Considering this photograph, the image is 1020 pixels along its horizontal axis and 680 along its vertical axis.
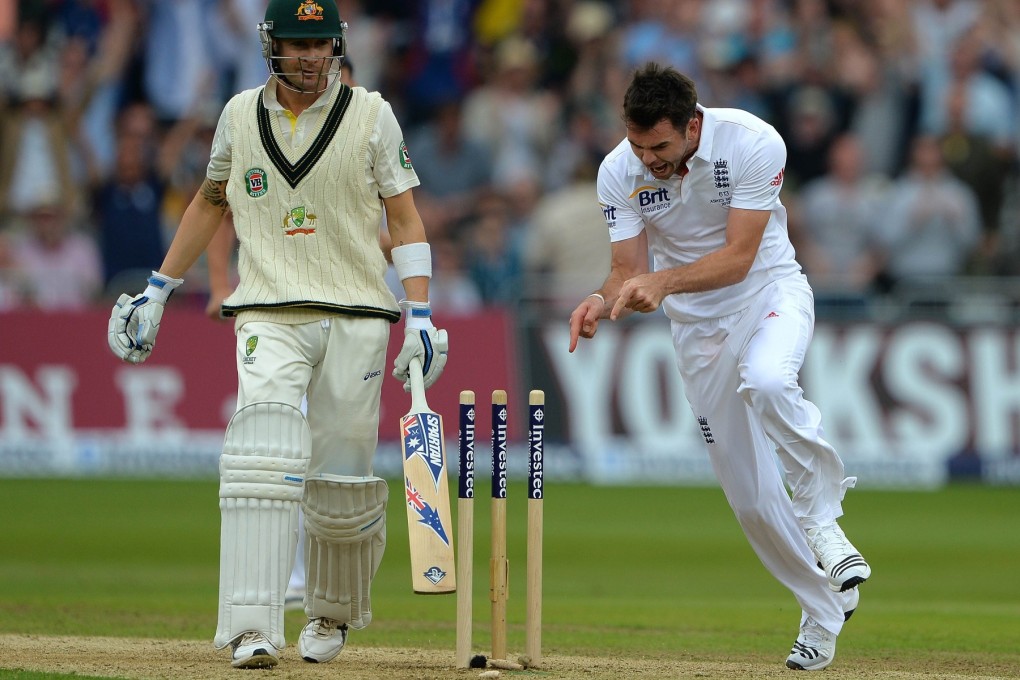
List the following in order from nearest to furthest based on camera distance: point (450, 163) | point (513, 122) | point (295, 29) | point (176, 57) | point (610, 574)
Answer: point (295, 29)
point (610, 574)
point (450, 163)
point (513, 122)
point (176, 57)

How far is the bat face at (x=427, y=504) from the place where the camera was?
18.5ft

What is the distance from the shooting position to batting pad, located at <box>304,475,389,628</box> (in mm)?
6020

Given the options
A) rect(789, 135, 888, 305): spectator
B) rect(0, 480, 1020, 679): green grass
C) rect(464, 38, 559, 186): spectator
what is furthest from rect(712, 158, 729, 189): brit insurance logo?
rect(464, 38, 559, 186): spectator

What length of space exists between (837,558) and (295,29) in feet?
8.96

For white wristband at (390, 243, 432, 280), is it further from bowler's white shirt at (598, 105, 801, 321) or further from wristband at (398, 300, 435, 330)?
bowler's white shirt at (598, 105, 801, 321)

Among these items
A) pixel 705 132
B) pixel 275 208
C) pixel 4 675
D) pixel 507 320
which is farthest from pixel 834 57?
pixel 4 675

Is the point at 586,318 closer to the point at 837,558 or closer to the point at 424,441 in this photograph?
the point at 424,441

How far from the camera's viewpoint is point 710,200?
6504 mm

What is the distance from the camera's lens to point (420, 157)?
15.8 meters

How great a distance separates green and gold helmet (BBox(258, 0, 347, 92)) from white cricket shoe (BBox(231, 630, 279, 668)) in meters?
1.93

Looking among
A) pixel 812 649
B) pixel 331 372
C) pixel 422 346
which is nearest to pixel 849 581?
pixel 812 649

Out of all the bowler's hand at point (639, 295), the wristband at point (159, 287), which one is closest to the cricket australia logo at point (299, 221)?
the wristband at point (159, 287)

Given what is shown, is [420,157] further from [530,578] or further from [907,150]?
[530,578]

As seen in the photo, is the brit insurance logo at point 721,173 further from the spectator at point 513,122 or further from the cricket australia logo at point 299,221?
the spectator at point 513,122
